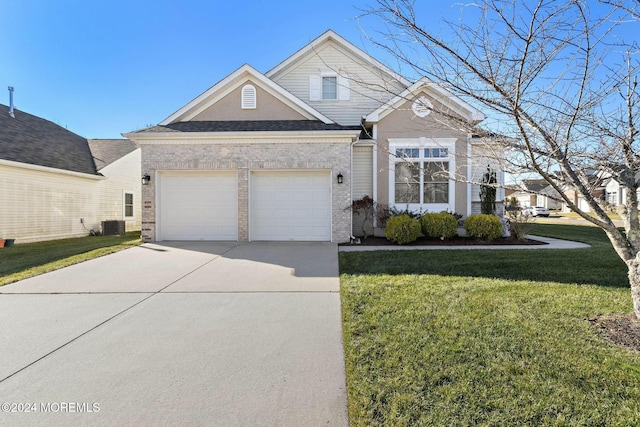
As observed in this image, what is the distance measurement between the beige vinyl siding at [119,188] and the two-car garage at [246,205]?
264 inches

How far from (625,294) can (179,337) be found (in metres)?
6.22

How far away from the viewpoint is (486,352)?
112 inches

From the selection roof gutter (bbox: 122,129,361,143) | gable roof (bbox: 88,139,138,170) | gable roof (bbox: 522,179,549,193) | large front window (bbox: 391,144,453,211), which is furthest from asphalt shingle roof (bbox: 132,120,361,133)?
gable roof (bbox: 522,179,549,193)

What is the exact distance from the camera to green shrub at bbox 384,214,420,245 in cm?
961

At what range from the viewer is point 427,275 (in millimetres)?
5730

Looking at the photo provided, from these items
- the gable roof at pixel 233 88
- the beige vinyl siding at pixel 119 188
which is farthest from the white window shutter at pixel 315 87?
the beige vinyl siding at pixel 119 188

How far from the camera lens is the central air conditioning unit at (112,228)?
14.0 meters

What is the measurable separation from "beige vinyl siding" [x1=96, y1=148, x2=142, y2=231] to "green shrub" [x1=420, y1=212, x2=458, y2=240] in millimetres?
14664

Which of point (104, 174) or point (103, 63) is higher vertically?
point (103, 63)

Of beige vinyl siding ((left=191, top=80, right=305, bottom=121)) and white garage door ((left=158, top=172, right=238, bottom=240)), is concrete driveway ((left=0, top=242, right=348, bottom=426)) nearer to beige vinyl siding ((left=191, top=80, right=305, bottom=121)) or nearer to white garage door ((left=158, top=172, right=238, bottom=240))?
white garage door ((left=158, top=172, right=238, bottom=240))

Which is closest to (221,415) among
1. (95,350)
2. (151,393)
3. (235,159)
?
(151,393)

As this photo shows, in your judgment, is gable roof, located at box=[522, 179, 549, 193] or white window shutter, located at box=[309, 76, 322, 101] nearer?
gable roof, located at box=[522, 179, 549, 193]

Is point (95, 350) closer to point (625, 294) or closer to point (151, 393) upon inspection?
point (151, 393)

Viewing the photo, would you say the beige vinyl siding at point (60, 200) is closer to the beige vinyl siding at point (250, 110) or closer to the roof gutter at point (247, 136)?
the roof gutter at point (247, 136)
